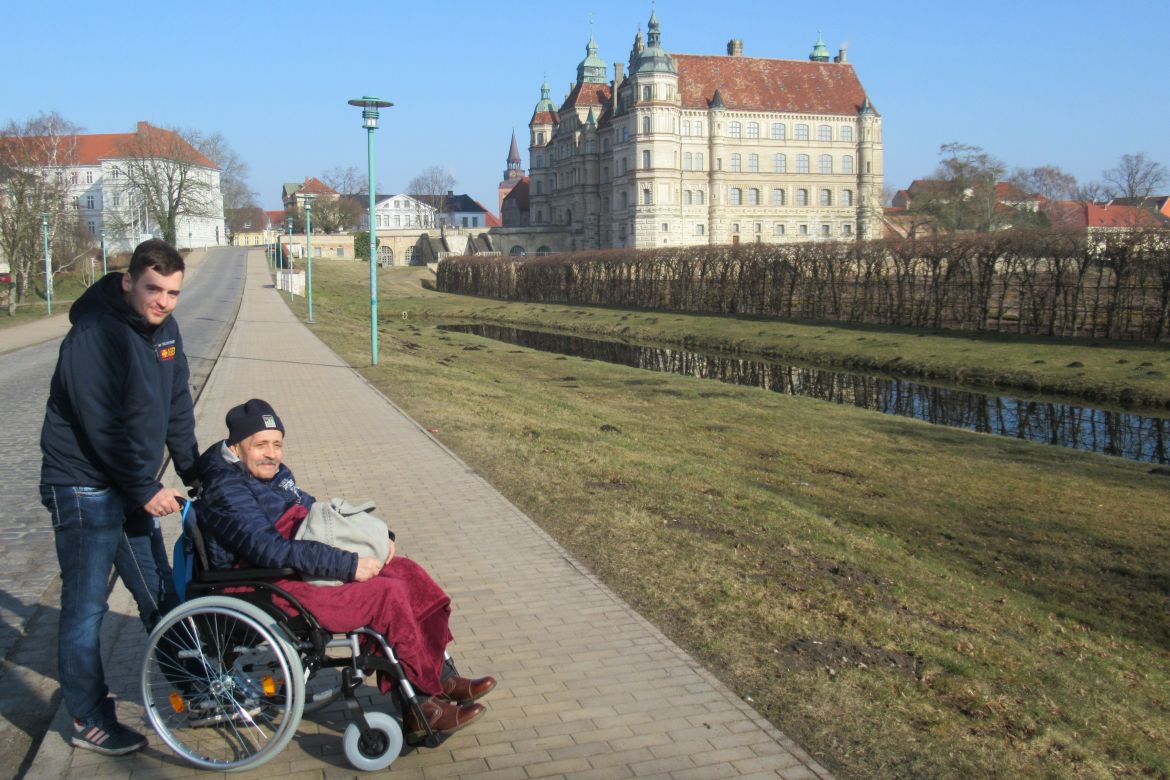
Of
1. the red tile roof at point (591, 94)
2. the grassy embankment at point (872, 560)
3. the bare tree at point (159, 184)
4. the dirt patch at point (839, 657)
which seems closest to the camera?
the grassy embankment at point (872, 560)

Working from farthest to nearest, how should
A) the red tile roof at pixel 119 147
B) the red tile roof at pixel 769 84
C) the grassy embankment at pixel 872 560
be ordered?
1. the red tile roof at pixel 769 84
2. the red tile roof at pixel 119 147
3. the grassy embankment at pixel 872 560

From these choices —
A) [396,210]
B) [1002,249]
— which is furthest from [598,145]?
[1002,249]

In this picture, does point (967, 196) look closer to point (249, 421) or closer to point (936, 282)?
point (936, 282)

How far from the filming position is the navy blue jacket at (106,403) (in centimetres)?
442

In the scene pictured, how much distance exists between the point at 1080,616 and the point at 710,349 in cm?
3467

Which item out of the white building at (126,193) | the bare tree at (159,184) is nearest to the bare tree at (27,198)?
the white building at (126,193)

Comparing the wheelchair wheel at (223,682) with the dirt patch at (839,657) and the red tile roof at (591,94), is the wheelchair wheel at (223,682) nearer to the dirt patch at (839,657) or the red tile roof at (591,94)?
the dirt patch at (839,657)

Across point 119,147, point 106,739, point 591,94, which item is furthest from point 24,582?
point 591,94

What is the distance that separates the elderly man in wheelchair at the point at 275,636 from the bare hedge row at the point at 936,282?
33767 millimetres

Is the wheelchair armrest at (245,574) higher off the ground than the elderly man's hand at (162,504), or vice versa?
the elderly man's hand at (162,504)

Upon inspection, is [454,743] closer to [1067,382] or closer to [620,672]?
[620,672]

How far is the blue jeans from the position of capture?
4.56 meters

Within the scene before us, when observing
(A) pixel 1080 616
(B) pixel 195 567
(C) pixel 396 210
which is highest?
(C) pixel 396 210

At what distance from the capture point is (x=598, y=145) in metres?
113
